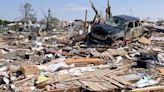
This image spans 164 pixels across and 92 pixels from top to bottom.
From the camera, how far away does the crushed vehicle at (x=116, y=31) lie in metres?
19.7

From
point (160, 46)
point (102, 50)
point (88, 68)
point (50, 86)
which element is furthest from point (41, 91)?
point (160, 46)

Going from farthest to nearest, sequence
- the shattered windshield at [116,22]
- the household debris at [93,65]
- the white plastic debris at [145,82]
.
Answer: the shattered windshield at [116,22] < the white plastic debris at [145,82] < the household debris at [93,65]

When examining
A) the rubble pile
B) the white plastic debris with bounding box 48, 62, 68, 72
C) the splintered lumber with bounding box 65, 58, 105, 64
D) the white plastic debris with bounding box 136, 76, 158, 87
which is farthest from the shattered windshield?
the white plastic debris with bounding box 136, 76, 158, 87

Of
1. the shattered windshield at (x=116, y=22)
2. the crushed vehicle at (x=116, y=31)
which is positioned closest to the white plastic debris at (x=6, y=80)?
the crushed vehicle at (x=116, y=31)

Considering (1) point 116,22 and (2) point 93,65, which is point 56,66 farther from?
(1) point 116,22

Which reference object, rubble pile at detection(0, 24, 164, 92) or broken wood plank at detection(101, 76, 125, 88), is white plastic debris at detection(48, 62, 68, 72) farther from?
broken wood plank at detection(101, 76, 125, 88)

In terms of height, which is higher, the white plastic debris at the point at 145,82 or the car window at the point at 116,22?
the car window at the point at 116,22

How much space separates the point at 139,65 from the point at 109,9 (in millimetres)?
13194

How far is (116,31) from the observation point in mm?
19859

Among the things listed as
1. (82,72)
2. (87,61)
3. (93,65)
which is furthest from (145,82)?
(87,61)

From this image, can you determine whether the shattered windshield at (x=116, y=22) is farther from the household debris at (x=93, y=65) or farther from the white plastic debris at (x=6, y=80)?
the white plastic debris at (x=6, y=80)

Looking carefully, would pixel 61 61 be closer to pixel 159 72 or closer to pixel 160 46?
pixel 159 72

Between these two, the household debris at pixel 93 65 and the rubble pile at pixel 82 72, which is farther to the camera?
the household debris at pixel 93 65

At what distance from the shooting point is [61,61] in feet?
47.6
